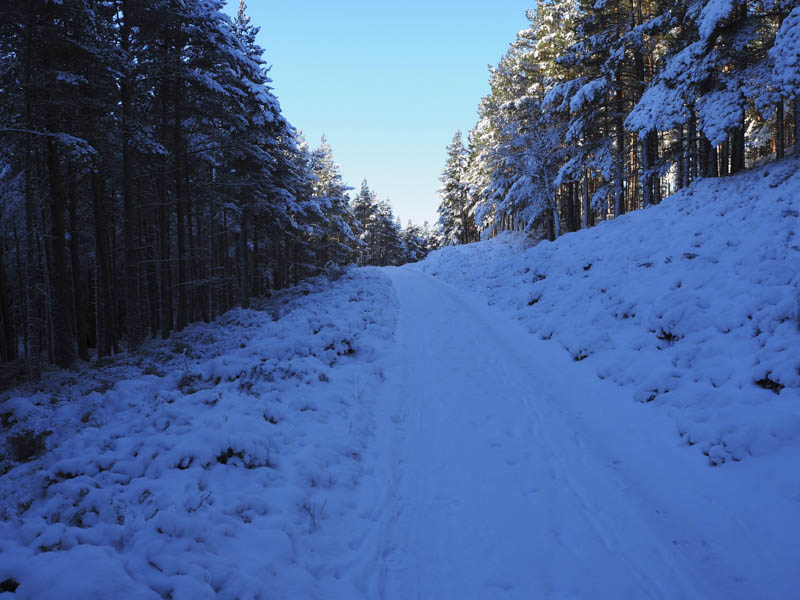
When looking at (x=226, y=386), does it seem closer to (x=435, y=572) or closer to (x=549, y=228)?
(x=435, y=572)

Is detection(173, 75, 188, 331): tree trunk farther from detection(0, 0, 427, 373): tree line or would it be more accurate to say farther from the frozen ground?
the frozen ground

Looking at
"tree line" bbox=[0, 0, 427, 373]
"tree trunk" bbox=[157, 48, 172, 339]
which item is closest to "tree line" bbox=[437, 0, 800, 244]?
"tree line" bbox=[0, 0, 427, 373]

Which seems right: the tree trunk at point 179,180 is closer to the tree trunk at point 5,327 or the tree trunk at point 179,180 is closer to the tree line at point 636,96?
the tree trunk at point 5,327

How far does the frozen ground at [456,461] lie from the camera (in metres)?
3.28

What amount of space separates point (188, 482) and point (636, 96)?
24.2m

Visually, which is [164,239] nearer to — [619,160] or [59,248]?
[59,248]

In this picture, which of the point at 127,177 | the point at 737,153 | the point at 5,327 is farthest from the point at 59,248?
the point at 737,153

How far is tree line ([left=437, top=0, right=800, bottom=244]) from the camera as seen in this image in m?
12.0

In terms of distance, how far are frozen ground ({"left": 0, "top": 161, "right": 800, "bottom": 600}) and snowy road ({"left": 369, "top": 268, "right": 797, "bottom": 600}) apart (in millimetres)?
24

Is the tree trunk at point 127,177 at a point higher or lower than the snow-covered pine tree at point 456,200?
lower

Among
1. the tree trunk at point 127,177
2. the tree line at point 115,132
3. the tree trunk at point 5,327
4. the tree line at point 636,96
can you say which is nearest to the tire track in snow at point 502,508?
the tree trunk at point 127,177

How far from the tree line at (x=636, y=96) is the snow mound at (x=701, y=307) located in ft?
9.35

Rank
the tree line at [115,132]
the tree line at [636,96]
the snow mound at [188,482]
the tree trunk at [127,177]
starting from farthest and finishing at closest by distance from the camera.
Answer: the tree line at [636,96], the tree trunk at [127,177], the tree line at [115,132], the snow mound at [188,482]

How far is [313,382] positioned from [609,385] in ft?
18.6
